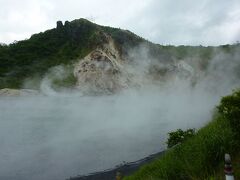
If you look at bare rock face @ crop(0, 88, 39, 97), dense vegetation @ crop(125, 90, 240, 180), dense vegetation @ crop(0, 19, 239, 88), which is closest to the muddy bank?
dense vegetation @ crop(125, 90, 240, 180)

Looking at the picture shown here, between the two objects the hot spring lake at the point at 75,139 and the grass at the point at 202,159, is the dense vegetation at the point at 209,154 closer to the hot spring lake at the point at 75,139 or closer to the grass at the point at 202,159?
the grass at the point at 202,159

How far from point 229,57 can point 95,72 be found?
4718cm

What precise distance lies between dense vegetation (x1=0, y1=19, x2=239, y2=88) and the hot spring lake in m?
33.3

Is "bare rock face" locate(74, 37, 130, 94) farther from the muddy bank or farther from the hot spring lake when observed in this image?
the muddy bank

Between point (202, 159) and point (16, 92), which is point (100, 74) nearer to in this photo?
point (16, 92)

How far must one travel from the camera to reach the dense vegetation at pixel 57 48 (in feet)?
275

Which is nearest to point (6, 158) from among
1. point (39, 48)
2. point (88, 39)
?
point (88, 39)

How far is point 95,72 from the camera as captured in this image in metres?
74.3

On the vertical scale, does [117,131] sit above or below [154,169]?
above

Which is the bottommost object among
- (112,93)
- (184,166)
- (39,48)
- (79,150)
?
(184,166)

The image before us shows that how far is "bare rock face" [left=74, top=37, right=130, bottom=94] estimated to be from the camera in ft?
243

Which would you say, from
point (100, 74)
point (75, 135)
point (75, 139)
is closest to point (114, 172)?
point (75, 139)

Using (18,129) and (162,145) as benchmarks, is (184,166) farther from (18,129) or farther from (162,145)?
(18,129)

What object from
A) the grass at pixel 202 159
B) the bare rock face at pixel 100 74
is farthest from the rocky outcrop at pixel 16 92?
the grass at pixel 202 159
